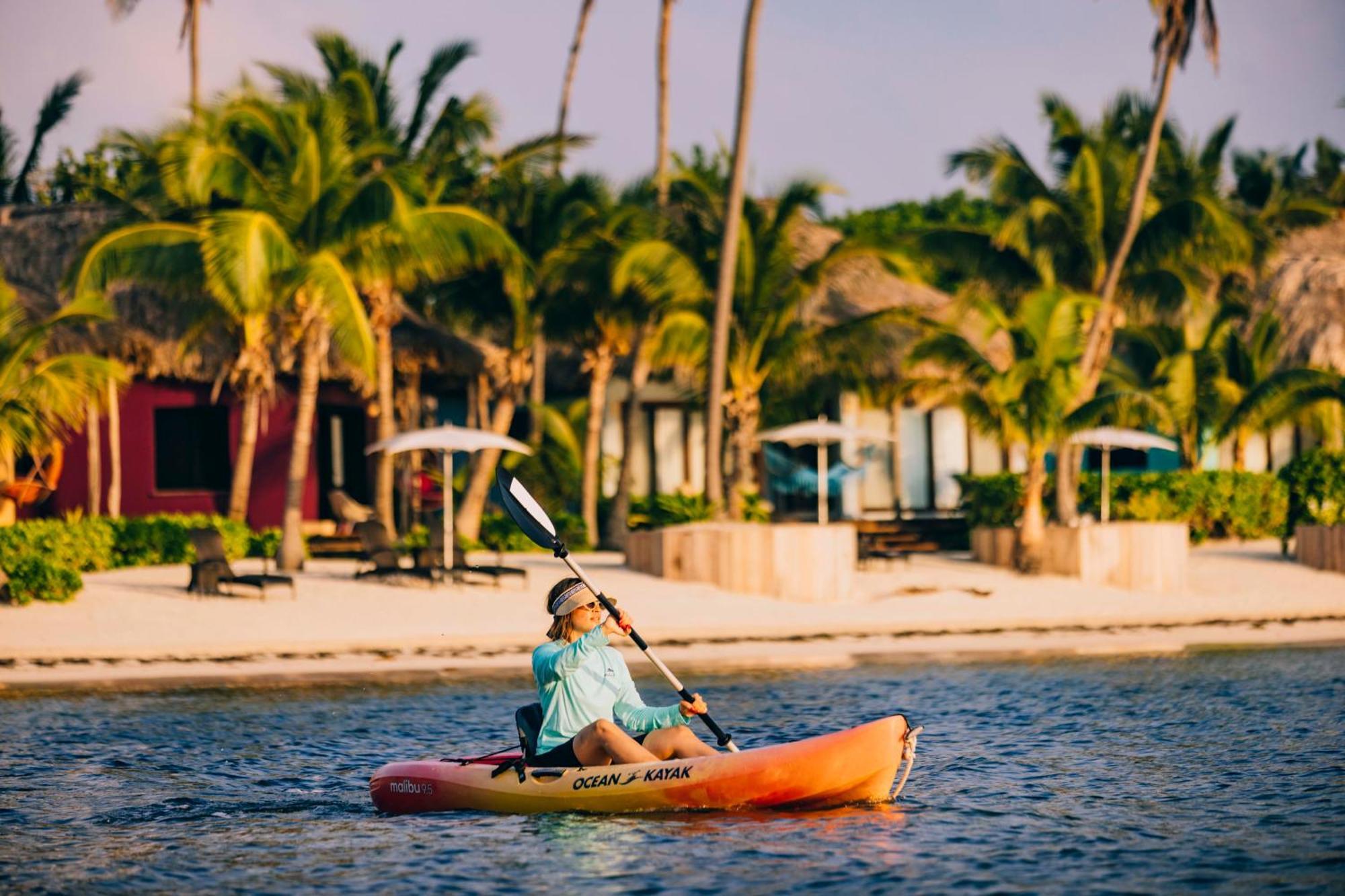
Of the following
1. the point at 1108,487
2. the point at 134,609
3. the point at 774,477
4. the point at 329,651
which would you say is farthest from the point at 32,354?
the point at 1108,487

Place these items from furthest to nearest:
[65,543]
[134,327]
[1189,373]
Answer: [1189,373]
[134,327]
[65,543]

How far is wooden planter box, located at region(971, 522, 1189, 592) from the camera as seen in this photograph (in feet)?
78.2

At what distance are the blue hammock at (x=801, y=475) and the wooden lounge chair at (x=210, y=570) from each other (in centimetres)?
1094

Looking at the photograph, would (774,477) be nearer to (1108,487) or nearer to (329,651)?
(1108,487)

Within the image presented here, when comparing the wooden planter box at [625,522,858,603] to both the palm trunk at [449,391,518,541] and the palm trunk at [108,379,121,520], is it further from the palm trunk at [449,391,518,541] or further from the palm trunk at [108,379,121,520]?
the palm trunk at [108,379,121,520]

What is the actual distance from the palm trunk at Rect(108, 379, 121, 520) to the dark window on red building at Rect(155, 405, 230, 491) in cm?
86

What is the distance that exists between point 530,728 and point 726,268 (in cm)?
1478

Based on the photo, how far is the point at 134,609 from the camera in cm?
1980

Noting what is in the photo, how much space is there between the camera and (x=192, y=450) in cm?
2967

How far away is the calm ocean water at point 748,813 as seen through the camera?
8.83m

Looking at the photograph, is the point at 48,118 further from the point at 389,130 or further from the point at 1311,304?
the point at 1311,304

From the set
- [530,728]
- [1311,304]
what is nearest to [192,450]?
[1311,304]

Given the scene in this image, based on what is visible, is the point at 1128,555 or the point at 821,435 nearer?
the point at 1128,555

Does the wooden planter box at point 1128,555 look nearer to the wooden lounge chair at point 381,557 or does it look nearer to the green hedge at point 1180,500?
the green hedge at point 1180,500
